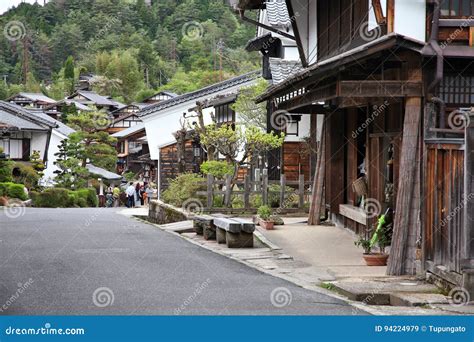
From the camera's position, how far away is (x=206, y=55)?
123750 mm

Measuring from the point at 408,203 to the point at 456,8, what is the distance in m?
3.45

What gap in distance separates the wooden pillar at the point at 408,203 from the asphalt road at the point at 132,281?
1.97m

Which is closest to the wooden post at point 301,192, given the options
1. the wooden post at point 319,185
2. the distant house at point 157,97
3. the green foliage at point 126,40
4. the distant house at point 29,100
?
the wooden post at point 319,185

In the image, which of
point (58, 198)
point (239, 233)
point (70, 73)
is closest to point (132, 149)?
point (58, 198)

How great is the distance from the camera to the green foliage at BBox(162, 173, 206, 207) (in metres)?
28.2

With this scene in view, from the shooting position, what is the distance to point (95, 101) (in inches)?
3905

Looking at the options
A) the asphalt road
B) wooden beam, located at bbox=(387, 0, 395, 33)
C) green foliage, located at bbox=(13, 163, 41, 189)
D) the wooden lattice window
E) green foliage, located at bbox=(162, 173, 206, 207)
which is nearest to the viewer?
the asphalt road

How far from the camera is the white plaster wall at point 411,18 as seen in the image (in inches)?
553

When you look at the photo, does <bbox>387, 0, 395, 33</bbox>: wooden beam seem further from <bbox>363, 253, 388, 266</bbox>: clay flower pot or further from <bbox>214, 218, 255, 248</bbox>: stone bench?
<bbox>214, 218, 255, 248</bbox>: stone bench

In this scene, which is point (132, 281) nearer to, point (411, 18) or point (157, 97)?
point (411, 18)

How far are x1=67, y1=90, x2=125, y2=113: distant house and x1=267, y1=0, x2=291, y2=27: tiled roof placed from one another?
222 feet

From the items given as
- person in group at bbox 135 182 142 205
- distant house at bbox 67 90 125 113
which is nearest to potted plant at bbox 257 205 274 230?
person in group at bbox 135 182 142 205

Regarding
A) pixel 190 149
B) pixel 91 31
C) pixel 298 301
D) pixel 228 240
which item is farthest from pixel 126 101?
pixel 298 301

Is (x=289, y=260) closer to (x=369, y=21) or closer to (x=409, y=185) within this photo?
(x=409, y=185)
